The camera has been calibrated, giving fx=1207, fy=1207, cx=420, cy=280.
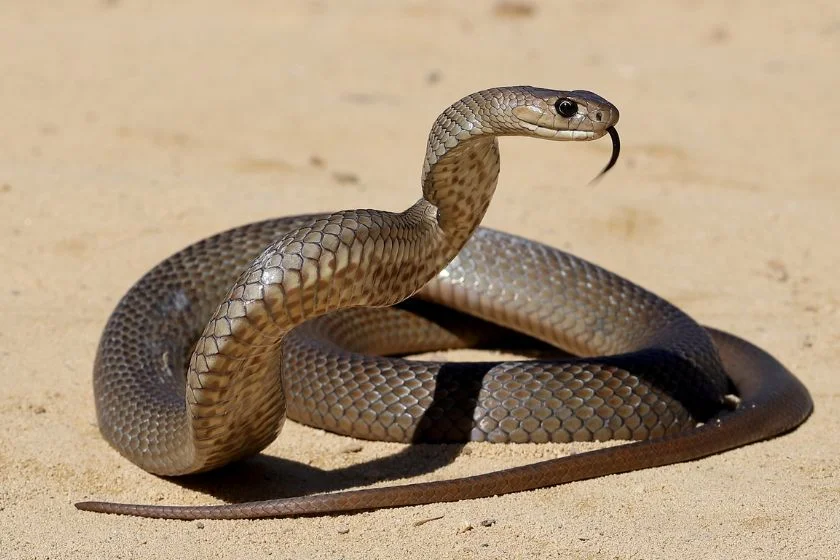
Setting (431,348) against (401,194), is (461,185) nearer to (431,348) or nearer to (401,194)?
(431,348)

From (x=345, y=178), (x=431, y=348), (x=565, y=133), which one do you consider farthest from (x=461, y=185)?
(x=345, y=178)

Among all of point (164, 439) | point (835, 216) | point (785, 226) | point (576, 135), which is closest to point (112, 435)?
point (164, 439)

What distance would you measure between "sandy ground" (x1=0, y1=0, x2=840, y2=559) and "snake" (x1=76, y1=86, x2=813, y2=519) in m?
0.11

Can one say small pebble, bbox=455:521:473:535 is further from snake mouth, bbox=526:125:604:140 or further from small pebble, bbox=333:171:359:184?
small pebble, bbox=333:171:359:184

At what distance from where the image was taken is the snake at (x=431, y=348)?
162 inches

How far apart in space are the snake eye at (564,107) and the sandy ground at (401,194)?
144 centimetres

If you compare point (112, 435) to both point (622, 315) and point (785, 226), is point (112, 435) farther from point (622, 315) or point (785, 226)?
point (785, 226)

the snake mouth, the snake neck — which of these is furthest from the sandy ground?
the snake mouth

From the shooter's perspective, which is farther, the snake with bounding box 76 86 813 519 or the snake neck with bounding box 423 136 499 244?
the snake neck with bounding box 423 136 499 244

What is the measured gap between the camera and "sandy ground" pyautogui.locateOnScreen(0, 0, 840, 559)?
433 centimetres

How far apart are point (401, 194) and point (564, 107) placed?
4.30m

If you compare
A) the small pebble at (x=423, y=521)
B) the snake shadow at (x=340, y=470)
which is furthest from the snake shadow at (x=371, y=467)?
the small pebble at (x=423, y=521)

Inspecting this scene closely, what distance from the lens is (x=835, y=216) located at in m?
8.64

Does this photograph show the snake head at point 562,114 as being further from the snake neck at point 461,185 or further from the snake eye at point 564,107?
the snake neck at point 461,185
